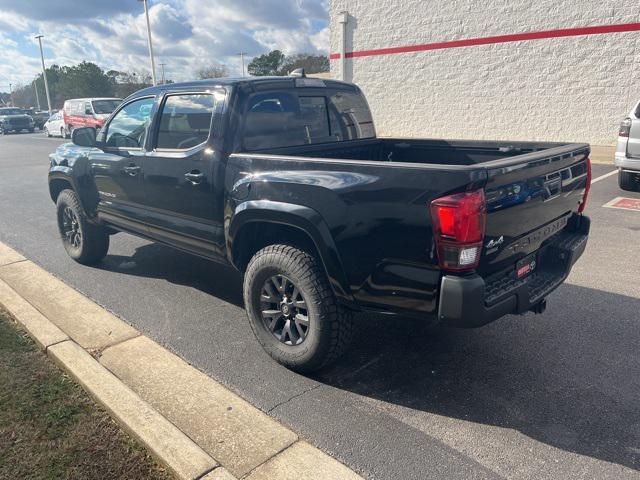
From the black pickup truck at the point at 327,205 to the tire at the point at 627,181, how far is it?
21.0 feet

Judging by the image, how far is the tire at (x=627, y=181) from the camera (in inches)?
369

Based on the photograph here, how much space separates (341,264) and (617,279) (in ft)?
10.9

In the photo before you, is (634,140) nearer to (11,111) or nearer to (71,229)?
(71,229)

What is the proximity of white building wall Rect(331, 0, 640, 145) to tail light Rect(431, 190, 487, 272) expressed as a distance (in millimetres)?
14345

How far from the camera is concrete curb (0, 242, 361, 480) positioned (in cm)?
257

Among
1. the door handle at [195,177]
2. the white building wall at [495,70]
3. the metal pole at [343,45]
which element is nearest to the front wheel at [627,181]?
the white building wall at [495,70]

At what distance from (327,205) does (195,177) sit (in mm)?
1331

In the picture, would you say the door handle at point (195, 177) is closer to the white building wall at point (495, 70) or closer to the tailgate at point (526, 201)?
the tailgate at point (526, 201)

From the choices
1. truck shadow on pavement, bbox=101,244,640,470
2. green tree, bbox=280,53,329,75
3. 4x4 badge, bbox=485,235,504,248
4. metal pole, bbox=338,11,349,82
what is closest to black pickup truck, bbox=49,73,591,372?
4x4 badge, bbox=485,235,504,248

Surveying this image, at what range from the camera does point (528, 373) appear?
135 inches

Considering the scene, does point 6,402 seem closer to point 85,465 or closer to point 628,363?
point 85,465

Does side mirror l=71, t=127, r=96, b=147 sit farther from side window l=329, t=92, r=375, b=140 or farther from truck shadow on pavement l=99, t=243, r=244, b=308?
side window l=329, t=92, r=375, b=140

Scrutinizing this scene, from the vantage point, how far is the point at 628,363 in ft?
11.5

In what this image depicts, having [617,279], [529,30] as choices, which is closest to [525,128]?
[529,30]
